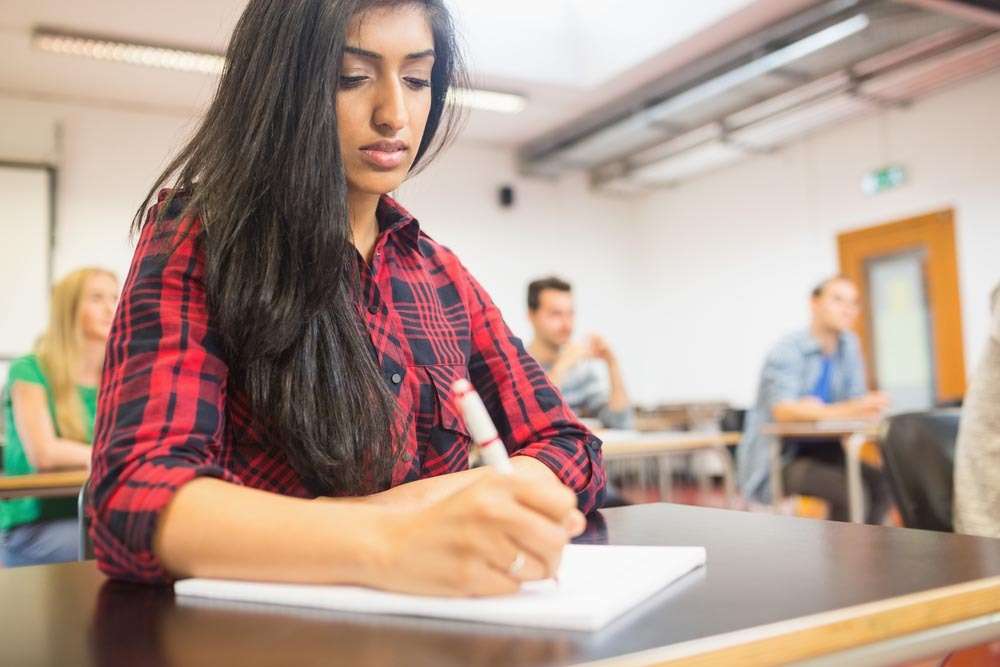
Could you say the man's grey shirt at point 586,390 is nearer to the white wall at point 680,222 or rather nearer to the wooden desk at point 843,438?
the wooden desk at point 843,438

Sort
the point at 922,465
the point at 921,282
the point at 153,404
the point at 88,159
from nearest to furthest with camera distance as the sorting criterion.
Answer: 1. the point at 153,404
2. the point at 922,465
3. the point at 921,282
4. the point at 88,159

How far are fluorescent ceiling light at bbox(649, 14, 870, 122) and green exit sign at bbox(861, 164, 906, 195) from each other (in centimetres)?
156

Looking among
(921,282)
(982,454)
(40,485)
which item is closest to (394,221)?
(982,454)

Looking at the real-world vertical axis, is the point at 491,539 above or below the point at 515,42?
below

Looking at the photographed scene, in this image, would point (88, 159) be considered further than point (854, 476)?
Yes

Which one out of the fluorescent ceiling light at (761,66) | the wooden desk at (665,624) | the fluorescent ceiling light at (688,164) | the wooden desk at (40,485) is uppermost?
the fluorescent ceiling light at (761,66)

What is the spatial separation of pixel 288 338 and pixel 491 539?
390 mm

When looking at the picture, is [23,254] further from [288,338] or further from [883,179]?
[288,338]

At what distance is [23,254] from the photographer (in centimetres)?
662

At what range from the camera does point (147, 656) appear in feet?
1.67

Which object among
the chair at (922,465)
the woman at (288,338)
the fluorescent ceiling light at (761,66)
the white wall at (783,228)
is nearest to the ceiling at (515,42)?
the fluorescent ceiling light at (761,66)

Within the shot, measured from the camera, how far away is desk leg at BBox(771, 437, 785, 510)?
3.98 metres

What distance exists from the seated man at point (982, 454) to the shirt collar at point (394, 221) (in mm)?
949

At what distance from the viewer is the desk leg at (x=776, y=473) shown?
3.98 metres
